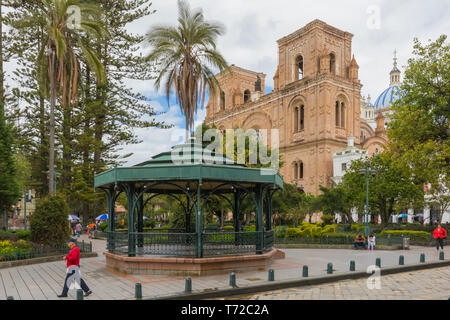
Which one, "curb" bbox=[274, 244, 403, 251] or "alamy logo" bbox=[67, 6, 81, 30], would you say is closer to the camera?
"alamy logo" bbox=[67, 6, 81, 30]

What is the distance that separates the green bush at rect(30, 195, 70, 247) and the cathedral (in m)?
33.5

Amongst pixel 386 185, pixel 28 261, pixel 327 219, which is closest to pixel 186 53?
pixel 28 261

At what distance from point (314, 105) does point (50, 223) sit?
41920mm

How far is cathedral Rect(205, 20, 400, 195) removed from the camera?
2000 inches

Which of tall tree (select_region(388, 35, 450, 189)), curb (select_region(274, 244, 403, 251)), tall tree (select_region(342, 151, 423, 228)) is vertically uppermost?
tall tree (select_region(388, 35, 450, 189))

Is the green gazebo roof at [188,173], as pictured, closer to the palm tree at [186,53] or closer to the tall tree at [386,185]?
the palm tree at [186,53]

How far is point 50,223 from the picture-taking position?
52.4 ft

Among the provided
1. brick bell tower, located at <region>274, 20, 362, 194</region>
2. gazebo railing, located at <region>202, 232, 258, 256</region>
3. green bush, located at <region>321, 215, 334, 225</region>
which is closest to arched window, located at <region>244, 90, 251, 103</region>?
brick bell tower, located at <region>274, 20, 362, 194</region>

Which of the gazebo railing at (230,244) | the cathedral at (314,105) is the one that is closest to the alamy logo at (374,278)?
the gazebo railing at (230,244)

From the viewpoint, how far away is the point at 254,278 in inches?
423

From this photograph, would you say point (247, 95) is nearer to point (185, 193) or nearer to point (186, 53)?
point (186, 53)

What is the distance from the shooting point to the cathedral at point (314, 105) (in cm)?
5081

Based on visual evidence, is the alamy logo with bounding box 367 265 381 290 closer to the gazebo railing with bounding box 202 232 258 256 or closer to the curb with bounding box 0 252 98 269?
the gazebo railing with bounding box 202 232 258 256
